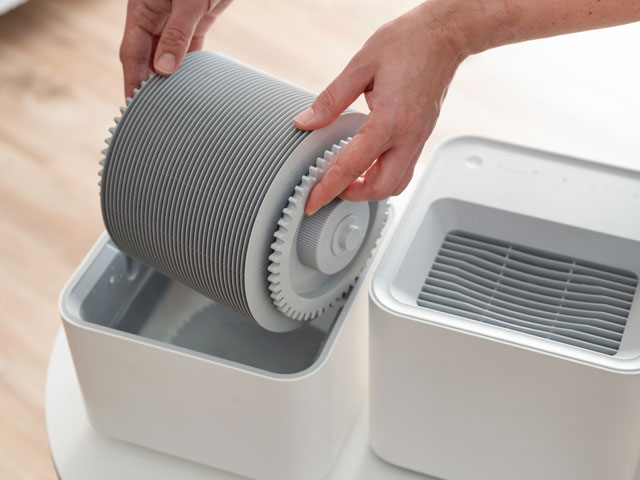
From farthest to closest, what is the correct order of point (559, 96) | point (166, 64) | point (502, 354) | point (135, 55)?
point (559, 96)
point (135, 55)
point (166, 64)
point (502, 354)

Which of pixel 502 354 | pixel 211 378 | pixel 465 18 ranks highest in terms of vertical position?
pixel 465 18

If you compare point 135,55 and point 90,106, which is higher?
point 135,55

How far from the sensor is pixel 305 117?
98 centimetres

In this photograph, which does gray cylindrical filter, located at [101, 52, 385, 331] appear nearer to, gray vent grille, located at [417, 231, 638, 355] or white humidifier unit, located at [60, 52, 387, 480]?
white humidifier unit, located at [60, 52, 387, 480]

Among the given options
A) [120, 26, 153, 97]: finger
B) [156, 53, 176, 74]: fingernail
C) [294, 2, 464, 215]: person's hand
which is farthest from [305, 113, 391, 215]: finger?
[120, 26, 153, 97]: finger

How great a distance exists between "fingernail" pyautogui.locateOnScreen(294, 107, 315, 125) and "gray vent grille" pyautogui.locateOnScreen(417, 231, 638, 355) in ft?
0.84

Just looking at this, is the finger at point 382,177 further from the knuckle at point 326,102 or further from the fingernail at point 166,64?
the fingernail at point 166,64

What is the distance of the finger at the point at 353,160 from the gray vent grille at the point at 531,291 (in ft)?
0.62

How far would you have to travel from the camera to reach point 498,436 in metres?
1.03

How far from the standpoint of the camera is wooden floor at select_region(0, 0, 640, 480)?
1758 mm

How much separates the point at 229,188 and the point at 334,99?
148 mm

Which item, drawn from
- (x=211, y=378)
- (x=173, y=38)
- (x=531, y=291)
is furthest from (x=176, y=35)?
(x=531, y=291)

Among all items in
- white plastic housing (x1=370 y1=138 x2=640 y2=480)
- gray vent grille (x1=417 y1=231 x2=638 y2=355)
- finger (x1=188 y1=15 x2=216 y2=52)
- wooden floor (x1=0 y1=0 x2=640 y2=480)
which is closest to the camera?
white plastic housing (x1=370 y1=138 x2=640 y2=480)

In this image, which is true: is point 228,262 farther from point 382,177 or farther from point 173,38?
point 173,38
